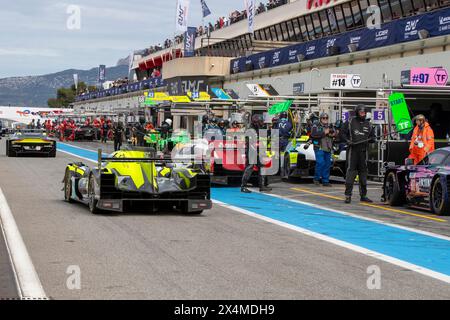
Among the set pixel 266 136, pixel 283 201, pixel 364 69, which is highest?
pixel 364 69

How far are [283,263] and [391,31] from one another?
2610 centimetres

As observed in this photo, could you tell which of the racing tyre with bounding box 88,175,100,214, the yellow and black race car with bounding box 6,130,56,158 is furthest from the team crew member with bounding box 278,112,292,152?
the yellow and black race car with bounding box 6,130,56,158

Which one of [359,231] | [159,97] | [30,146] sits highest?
[159,97]

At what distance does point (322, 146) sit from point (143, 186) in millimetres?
9572

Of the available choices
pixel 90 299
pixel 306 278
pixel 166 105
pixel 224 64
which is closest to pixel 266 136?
pixel 166 105

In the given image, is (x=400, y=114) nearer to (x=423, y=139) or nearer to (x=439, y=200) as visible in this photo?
(x=423, y=139)

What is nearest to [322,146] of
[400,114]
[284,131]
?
[400,114]

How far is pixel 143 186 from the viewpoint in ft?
46.4

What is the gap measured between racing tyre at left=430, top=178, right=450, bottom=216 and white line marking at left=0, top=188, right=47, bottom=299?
755cm

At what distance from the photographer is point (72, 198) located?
16.1 meters

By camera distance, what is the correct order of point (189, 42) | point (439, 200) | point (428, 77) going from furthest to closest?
point (189, 42), point (428, 77), point (439, 200)

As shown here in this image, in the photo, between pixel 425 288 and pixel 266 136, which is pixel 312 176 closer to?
pixel 266 136

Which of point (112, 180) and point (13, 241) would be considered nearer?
point (13, 241)

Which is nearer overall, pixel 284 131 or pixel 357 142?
pixel 357 142
